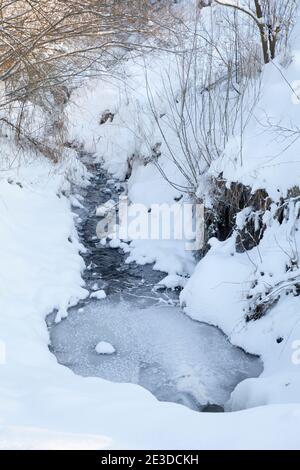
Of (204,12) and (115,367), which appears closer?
(115,367)

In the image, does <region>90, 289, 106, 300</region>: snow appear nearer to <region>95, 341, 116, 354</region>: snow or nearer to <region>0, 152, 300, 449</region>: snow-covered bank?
<region>0, 152, 300, 449</region>: snow-covered bank

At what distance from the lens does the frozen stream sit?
457cm

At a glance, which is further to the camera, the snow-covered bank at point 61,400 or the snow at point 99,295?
the snow at point 99,295

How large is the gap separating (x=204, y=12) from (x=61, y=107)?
383cm

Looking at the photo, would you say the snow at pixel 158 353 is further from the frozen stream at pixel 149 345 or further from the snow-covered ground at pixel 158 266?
the snow-covered ground at pixel 158 266

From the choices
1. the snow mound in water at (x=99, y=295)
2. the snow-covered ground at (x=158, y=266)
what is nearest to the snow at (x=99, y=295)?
the snow mound in water at (x=99, y=295)

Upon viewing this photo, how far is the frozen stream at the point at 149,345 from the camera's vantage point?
15.0ft

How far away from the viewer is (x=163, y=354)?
5000mm

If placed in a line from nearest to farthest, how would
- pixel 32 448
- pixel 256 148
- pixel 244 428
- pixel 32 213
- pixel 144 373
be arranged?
pixel 32 448 → pixel 244 428 → pixel 144 373 → pixel 256 148 → pixel 32 213

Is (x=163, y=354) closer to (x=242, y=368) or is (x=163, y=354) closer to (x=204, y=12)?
(x=242, y=368)

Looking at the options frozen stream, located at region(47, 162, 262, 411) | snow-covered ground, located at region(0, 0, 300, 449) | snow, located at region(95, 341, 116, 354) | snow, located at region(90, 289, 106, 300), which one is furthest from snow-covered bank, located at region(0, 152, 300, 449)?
snow, located at region(95, 341, 116, 354)

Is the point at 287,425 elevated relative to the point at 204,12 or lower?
lower

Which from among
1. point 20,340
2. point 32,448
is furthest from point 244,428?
point 20,340

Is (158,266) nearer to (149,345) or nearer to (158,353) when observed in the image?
(149,345)
